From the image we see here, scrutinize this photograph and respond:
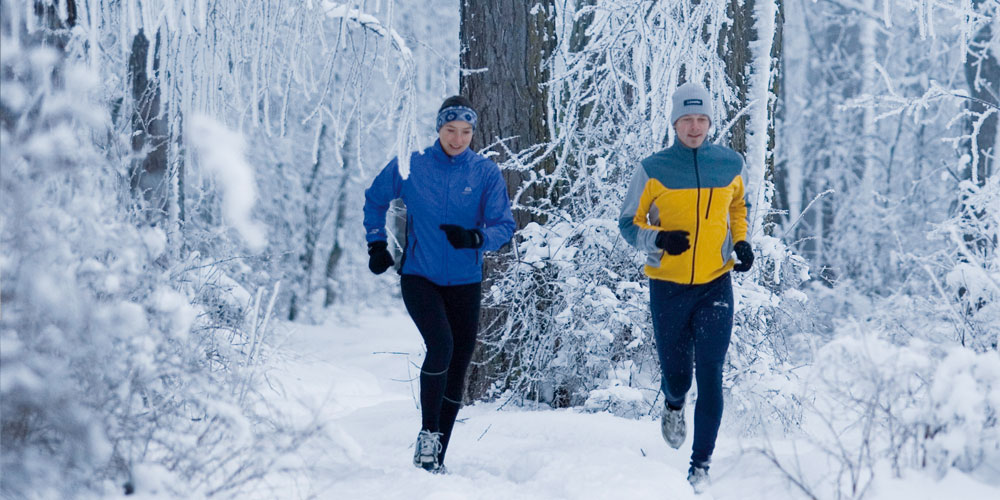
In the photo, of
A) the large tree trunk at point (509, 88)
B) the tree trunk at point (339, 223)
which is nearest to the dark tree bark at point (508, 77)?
the large tree trunk at point (509, 88)

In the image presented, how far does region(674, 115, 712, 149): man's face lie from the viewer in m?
3.67

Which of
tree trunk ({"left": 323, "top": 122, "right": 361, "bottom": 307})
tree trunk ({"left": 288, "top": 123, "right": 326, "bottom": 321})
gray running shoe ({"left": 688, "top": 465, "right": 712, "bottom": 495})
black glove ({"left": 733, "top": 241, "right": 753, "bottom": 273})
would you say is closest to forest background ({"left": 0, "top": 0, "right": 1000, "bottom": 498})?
gray running shoe ({"left": 688, "top": 465, "right": 712, "bottom": 495})

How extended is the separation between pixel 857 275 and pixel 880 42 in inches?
307

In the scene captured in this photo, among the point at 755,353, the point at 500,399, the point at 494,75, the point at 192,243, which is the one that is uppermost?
the point at 494,75

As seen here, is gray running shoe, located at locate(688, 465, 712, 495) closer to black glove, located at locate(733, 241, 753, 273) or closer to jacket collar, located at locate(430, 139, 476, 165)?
black glove, located at locate(733, 241, 753, 273)

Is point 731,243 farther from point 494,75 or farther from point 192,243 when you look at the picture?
point 192,243

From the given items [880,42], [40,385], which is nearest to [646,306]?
[40,385]

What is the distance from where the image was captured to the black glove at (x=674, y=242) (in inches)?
137

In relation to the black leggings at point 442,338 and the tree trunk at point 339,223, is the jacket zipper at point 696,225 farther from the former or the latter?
the tree trunk at point 339,223

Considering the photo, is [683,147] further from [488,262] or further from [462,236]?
[488,262]

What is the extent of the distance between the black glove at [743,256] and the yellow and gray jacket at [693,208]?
58 mm

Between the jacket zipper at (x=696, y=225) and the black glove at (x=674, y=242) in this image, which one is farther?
the jacket zipper at (x=696, y=225)

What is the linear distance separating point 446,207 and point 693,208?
104cm

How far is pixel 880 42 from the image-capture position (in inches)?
858
